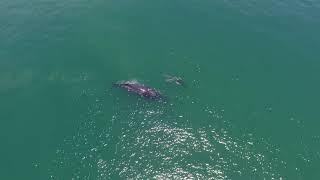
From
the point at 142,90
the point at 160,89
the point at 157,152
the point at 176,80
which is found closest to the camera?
the point at 157,152

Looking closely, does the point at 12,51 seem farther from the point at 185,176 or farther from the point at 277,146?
the point at 277,146

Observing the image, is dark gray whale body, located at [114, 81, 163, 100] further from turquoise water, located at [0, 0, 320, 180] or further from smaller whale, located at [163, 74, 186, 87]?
smaller whale, located at [163, 74, 186, 87]

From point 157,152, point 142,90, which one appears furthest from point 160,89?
point 157,152

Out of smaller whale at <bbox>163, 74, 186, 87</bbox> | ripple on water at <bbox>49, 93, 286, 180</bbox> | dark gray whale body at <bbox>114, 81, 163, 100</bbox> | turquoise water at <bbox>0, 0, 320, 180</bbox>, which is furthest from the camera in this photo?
smaller whale at <bbox>163, 74, 186, 87</bbox>

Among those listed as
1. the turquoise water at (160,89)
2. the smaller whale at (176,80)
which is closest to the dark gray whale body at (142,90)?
the turquoise water at (160,89)

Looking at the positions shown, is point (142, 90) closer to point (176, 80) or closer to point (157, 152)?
point (176, 80)

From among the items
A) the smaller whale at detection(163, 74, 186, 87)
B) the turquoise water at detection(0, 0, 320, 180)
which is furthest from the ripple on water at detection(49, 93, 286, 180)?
the smaller whale at detection(163, 74, 186, 87)

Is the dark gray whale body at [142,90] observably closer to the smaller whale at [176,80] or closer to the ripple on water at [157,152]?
the ripple on water at [157,152]
